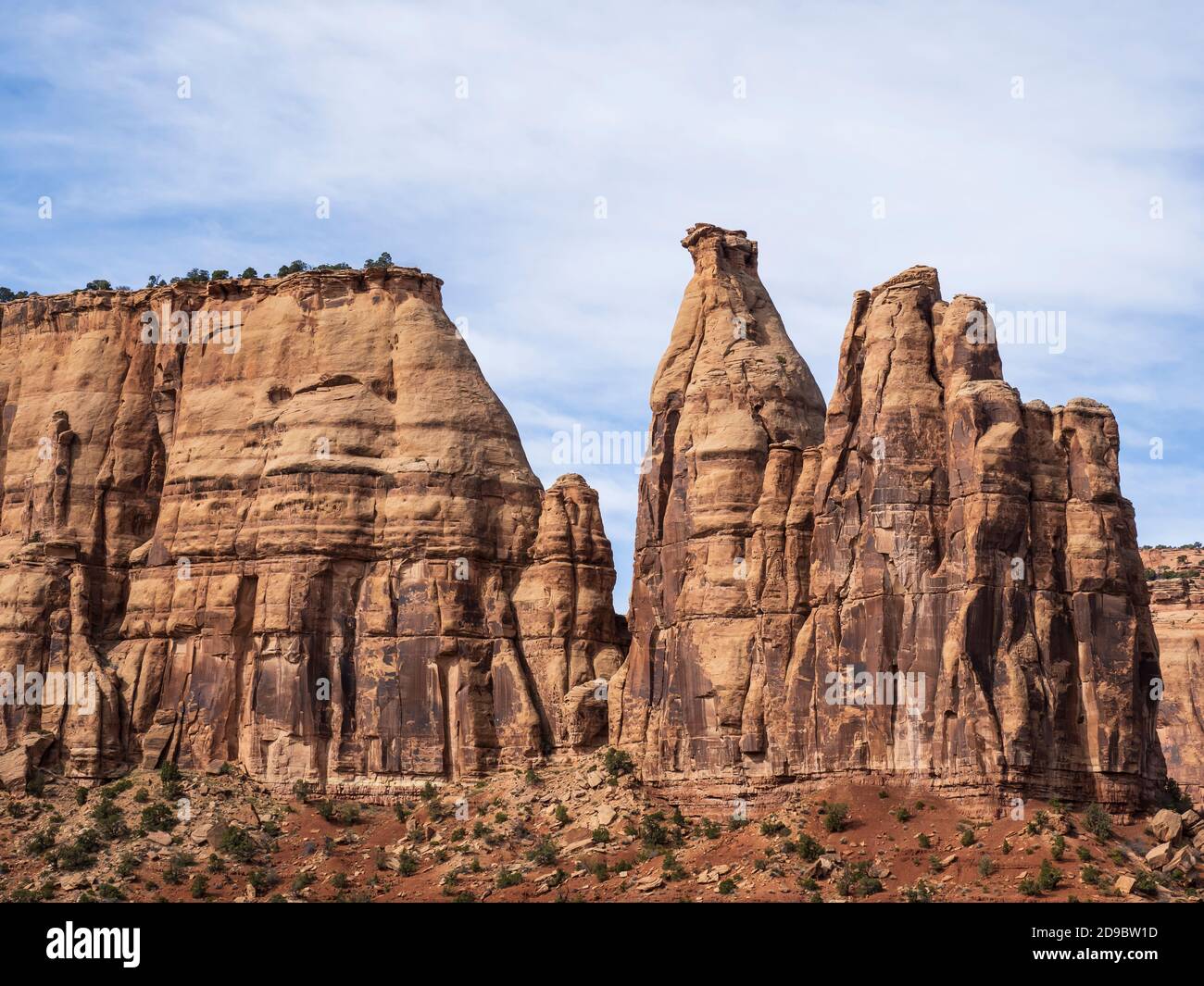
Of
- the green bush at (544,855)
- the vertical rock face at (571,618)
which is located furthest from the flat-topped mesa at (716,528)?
the green bush at (544,855)

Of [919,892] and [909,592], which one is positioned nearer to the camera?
[919,892]

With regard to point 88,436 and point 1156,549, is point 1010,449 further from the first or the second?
point 1156,549

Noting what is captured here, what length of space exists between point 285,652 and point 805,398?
80.9ft

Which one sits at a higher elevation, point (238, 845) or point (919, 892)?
point (238, 845)

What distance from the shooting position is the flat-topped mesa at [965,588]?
3691 inches

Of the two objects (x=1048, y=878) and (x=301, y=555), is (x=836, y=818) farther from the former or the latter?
(x=301, y=555)

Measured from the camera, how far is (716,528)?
10406cm

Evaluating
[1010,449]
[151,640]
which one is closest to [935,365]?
[1010,449]

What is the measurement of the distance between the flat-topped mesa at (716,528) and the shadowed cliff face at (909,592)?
11cm

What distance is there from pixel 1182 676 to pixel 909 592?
50373mm

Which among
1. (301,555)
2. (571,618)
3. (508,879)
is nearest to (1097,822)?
(508,879)

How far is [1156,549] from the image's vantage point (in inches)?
7096

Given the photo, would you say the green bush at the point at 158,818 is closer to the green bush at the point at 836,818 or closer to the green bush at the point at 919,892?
the green bush at the point at 836,818

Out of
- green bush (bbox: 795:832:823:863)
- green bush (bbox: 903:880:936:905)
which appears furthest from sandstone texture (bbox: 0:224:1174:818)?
green bush (bbox: 903:880:936:905)
